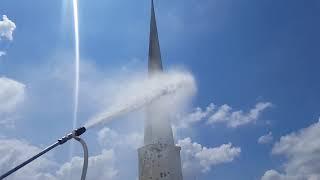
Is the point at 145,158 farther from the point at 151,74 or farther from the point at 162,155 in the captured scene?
the point at 151,74

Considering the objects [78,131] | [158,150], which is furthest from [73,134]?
[158,150]

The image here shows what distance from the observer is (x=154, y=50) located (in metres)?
154

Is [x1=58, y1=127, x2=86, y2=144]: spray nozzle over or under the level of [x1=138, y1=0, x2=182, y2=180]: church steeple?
under

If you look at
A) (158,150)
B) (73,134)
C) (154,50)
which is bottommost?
(73,134)

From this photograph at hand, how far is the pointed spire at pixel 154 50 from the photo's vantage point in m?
151

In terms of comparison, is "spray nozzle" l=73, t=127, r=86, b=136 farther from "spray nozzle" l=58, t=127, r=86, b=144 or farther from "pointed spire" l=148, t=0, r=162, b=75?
"pointed spire" l=148, t=0, r=162, b=75

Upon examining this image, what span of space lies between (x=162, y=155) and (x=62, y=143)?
84.0 m

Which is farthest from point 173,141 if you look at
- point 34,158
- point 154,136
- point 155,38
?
point 34,158

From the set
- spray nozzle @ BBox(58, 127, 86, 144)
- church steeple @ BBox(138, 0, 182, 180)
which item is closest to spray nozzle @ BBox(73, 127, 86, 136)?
spray nozzle @ BBox(58, 127, 86, 144)

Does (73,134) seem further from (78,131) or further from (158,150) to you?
(158,150)

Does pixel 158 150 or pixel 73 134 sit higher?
pixel 158 150

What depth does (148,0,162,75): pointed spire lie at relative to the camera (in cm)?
15100

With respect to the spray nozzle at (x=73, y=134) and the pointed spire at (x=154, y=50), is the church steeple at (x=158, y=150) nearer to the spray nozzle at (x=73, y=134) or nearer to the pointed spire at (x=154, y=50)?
the pointed spire at (x=154, y=50)

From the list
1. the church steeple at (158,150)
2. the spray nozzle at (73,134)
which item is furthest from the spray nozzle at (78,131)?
the church steeple at (158,150)
